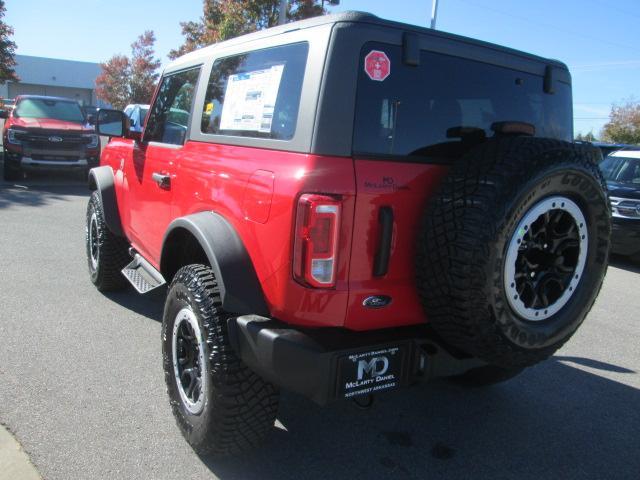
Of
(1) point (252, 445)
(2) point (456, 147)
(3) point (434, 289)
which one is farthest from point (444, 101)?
(1) point (252, 445)

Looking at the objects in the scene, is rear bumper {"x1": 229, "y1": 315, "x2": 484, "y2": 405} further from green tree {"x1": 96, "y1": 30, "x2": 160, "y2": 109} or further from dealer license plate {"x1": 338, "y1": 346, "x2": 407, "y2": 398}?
green tree {"x1": 96, "y1": 30, "x2": 160, "y2": 109}

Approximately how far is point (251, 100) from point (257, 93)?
0.16 ft

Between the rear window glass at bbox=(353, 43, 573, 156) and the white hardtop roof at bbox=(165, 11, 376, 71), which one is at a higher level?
the white hardtop roof at bbox=(165, 11, 376, 71)

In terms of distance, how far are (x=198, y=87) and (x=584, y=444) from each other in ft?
9.83

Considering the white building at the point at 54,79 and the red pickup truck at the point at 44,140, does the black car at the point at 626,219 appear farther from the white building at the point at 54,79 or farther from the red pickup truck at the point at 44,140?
the white building at the point at 54,79

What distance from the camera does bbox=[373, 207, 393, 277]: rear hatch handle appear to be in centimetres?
214

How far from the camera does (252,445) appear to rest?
250 cm

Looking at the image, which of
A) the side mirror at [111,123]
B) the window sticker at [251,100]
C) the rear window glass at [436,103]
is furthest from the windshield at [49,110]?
the rear window glass at [436,103]

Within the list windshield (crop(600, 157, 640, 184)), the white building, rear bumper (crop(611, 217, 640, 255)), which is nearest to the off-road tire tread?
rear bumper (crop(611, 217, 640, 255))

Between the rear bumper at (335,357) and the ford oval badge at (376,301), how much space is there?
16cm

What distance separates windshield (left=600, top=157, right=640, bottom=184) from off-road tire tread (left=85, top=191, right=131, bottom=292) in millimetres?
7738

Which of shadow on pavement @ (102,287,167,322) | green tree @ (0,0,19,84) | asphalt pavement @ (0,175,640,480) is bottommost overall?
asphalt pavement @ (0,175,640,480)

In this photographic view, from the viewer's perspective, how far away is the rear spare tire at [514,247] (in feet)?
6.72

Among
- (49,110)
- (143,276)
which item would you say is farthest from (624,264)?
(49,110)
